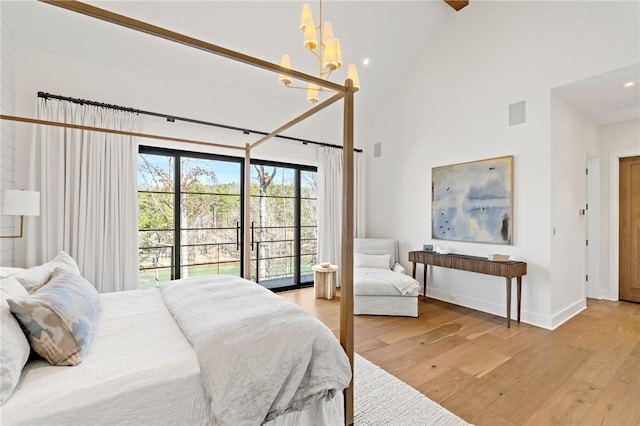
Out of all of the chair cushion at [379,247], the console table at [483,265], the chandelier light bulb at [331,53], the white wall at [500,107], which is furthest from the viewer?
the chair cushion at [379,247]

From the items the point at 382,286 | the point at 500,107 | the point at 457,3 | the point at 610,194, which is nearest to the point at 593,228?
the point at 610,194

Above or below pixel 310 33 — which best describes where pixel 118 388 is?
below

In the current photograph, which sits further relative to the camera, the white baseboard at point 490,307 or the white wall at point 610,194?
the white wall at point 610,194

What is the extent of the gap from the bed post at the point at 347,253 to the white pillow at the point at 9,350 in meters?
1.43

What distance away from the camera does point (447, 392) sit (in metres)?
2.10

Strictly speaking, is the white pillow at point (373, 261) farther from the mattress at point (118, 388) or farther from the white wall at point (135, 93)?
the mattress at point (118, 388)

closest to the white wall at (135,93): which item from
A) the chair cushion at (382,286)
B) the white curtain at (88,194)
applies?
the white curtain at (88,194)

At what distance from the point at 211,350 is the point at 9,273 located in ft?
4.62

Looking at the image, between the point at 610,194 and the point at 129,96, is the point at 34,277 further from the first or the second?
the point at 610,194

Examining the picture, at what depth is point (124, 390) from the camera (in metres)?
1.13

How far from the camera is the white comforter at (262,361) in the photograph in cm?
123

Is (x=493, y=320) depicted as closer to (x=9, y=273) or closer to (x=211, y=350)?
(x=211, y=350)

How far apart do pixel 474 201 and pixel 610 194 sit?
2279 millimetres

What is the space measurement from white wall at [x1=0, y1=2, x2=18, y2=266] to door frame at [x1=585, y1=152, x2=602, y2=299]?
23.2 ft
